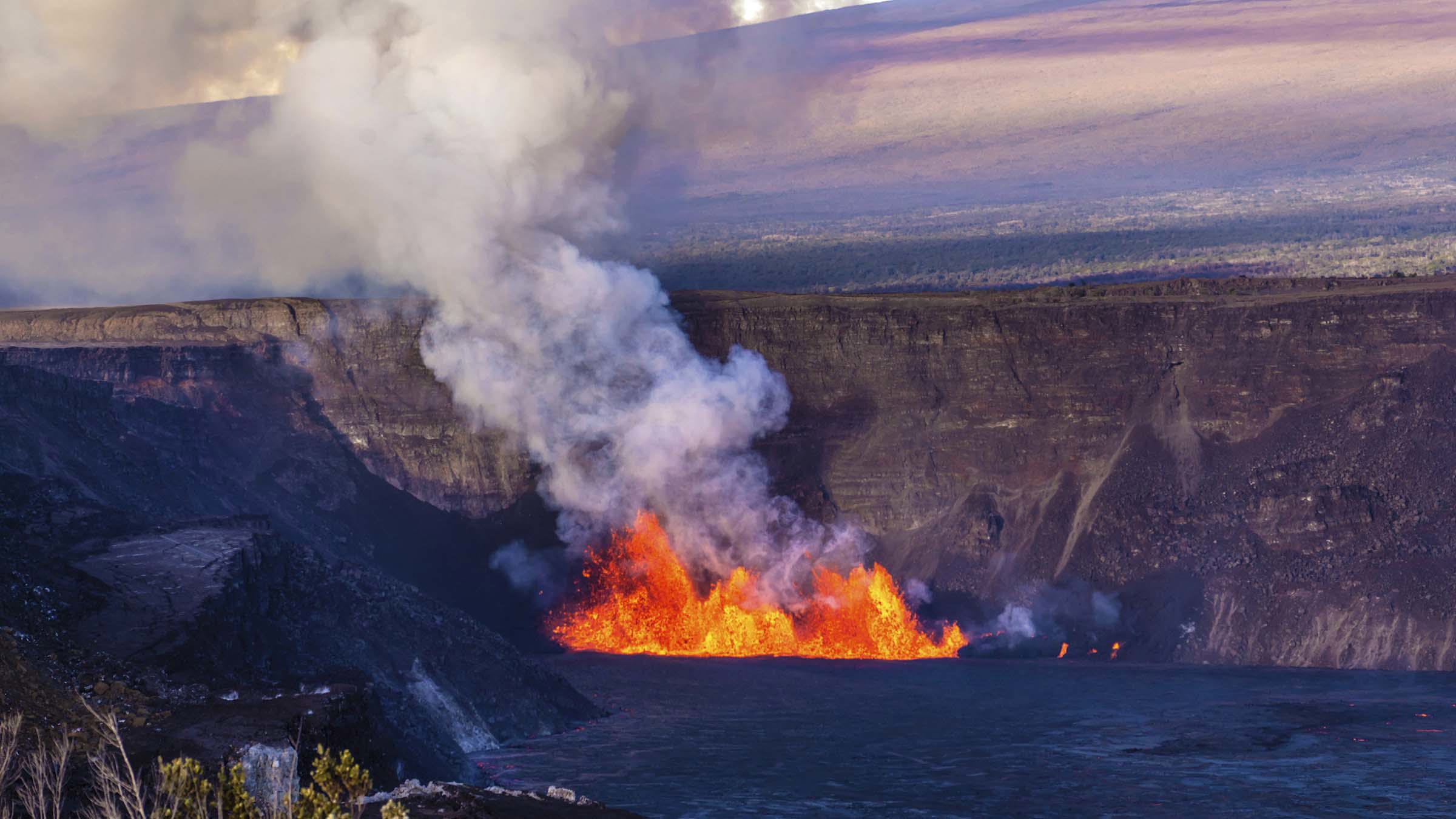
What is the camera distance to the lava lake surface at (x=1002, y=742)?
181ft

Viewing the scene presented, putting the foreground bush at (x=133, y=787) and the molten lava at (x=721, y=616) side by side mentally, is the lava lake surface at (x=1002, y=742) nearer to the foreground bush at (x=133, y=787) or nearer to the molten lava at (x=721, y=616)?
the molten lava at (x=721, y=616)

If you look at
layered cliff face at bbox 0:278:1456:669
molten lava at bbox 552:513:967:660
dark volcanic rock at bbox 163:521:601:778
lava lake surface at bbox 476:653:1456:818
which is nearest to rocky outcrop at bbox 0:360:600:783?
dark volcanic rock at bbox 163:521:601:778

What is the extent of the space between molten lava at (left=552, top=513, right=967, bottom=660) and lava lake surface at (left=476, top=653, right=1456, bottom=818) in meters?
2.42

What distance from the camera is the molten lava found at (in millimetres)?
80688

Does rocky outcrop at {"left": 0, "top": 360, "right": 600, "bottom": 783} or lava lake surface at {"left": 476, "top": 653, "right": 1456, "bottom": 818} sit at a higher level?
rocky outcrop at {"left": 0, "top": 360, "right": 600, "bottom": 783}

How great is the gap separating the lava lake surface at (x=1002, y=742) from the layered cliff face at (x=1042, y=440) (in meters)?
5.14

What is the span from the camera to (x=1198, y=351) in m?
88.0

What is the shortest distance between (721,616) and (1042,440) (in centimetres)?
1823

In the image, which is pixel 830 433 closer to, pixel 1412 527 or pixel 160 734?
pixel 1412 527

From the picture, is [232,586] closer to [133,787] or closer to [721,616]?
[133,787]

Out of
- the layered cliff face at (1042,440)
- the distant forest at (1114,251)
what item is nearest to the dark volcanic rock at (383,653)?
the layered cliff face at (1042,440)

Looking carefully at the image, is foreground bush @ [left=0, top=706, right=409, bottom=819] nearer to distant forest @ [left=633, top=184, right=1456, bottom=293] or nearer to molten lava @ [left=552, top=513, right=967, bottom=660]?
molten lava @ [left=552, top=513, right=967, bottom=660]

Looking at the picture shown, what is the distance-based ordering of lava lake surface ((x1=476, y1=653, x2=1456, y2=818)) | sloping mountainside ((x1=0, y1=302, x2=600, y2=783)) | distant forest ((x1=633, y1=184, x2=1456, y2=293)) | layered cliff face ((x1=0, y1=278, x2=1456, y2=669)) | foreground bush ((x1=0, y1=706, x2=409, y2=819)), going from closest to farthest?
foreground bush ((x1=0, y1=706, x2=409, y2=819)) → sloping mountainside ((x1=0, y1=302, x2=600, y2=783)) → lava lake surface ((x1=476, y1=653, x2=1456, y2=818)) → layered cliff face ((x1=0, y1=278, x2=1456, y2=669)) → distant forest ((x1=633, y1=184, x2=1456, y2=293))

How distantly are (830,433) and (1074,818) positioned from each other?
132 ft
